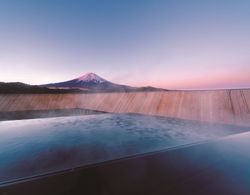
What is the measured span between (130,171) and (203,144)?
4.59ft

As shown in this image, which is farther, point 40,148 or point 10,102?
point 10,102

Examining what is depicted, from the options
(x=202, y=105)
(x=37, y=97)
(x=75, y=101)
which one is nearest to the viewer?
(x=202, y=105)

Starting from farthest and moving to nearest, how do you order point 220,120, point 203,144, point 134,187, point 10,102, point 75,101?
Answer: point 75,101 < point 10,102 < point 220,120 < point 203,144 < point 134,187

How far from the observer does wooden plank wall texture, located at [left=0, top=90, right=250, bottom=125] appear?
25.5 feet

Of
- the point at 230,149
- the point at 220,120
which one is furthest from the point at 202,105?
the point at 230,149

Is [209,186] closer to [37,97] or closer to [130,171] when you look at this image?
[130,171]

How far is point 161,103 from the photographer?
429 inches

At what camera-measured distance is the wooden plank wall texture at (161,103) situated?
7773 millimetres

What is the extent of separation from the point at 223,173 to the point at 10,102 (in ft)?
46.1

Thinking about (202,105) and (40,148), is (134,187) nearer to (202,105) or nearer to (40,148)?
(40,148)

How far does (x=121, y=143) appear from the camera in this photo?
4.46 meters

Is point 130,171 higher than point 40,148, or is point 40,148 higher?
point 130,171

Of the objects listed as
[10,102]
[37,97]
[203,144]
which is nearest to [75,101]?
[37,97]

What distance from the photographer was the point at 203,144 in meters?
2.46
